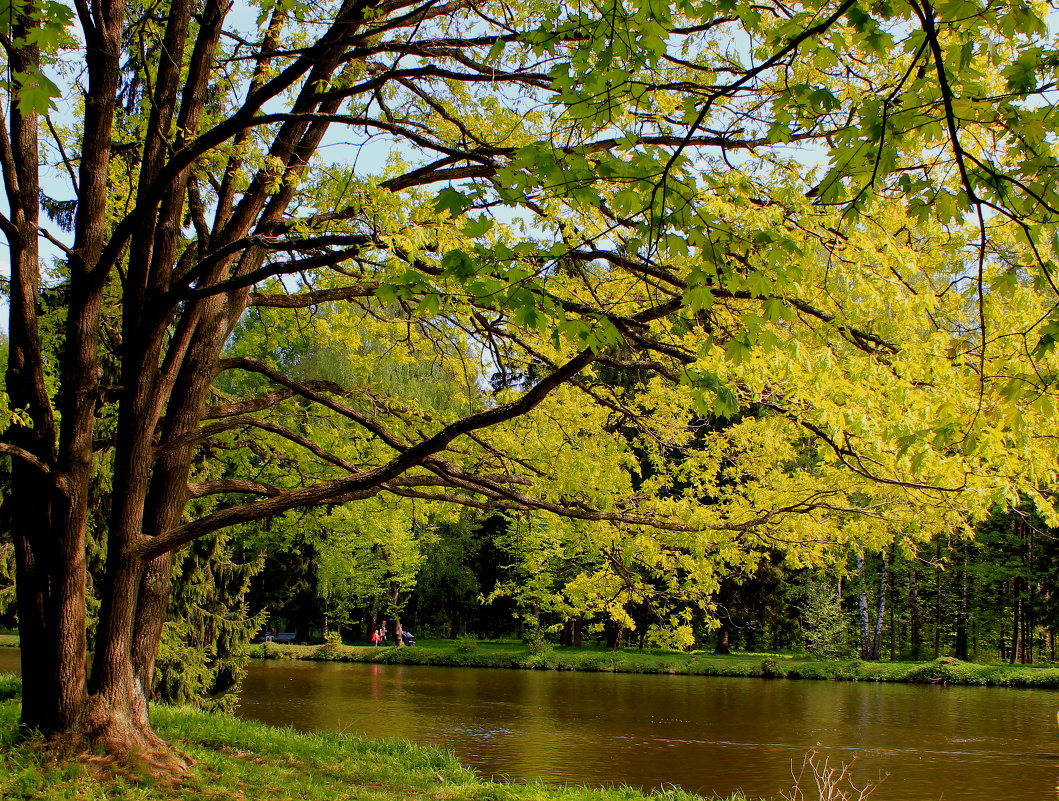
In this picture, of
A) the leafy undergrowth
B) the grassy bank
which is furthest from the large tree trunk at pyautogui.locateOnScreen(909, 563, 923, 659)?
the leafy undergrowth

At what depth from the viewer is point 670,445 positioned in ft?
26.3

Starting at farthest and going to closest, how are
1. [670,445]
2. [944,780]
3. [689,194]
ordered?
[944,780] < [670,445] < [689,194]

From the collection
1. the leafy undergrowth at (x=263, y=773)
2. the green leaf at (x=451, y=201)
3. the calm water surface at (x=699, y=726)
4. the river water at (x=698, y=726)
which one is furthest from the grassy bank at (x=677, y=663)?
the green leaf at (x=451, y=201)

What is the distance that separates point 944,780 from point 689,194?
1140 centimetres

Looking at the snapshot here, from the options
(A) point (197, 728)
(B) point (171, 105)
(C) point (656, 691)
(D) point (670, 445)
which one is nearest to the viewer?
(B) point (171, 105)

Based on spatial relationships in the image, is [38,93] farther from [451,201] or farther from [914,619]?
[914,619]

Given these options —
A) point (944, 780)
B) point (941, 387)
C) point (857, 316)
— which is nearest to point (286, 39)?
point (857, 316)

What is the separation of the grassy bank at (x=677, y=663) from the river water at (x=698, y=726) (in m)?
1.53

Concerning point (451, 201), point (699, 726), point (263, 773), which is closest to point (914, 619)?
point (699, 726)

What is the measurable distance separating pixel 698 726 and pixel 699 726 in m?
0.02

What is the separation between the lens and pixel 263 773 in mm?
7078

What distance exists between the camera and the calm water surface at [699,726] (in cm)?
1134

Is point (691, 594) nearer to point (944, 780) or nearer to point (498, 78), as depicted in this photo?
point (498, 78)

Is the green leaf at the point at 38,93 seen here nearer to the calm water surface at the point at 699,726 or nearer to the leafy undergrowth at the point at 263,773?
the leafy undergrowth at the point at 263,773
